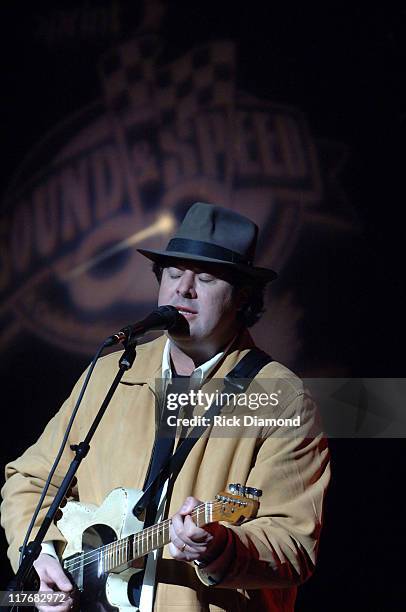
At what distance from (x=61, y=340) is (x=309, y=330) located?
1.23m

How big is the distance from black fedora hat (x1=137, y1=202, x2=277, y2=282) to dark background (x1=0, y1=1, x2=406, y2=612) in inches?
32.6

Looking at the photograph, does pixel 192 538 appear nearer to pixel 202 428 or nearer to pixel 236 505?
pixel 236 505

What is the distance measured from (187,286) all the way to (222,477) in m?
0.66

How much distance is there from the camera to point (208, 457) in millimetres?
2693

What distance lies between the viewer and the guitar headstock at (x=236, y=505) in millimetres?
2283

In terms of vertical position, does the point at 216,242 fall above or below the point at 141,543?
above

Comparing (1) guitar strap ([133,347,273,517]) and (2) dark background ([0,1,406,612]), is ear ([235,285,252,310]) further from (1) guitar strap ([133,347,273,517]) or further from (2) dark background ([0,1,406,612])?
(2) dark background ([0,1,406,612])

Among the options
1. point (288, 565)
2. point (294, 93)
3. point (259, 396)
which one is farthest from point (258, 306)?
point (294, 93)

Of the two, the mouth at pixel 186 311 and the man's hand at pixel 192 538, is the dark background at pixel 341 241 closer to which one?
the mouth at pixel 186 311

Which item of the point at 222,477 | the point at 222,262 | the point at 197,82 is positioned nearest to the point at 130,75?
the point at 197,82

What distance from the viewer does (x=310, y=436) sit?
269cm

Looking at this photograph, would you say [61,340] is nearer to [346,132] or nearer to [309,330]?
[309,330]

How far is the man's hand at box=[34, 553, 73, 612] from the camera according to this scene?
2.58m

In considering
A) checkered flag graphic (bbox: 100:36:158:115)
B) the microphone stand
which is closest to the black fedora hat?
the microphone stand
